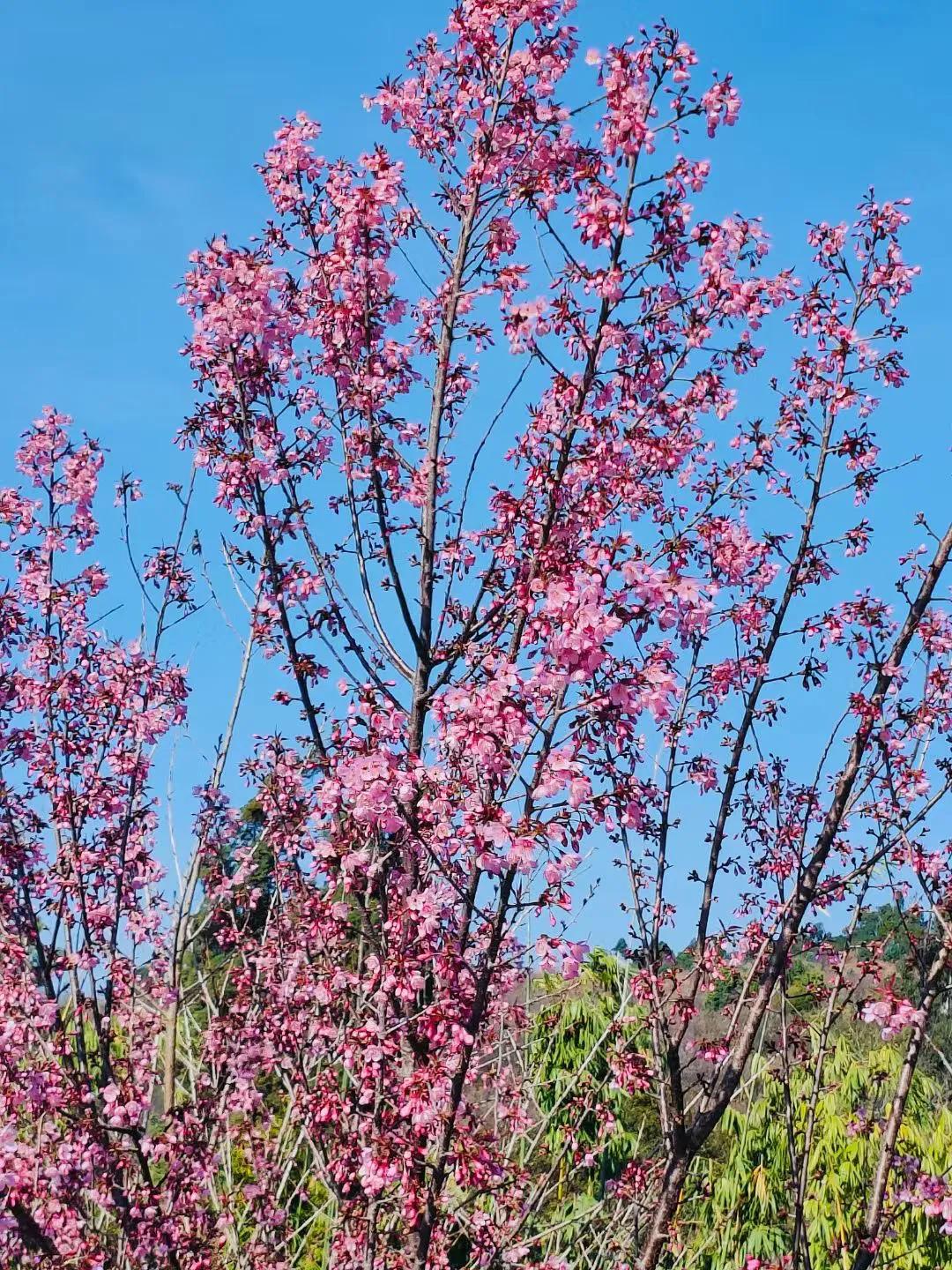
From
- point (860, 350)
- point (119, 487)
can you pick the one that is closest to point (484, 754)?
point (860, 350)

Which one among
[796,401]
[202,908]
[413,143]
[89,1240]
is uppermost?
[413,143]

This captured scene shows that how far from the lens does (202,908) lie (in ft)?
33.2

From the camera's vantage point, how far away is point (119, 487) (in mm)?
8453

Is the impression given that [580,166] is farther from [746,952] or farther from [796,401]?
[746,952]

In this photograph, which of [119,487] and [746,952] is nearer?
→ [746,952]

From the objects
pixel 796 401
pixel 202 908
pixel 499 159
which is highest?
pixel 499 159

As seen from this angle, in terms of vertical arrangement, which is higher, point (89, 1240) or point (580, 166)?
point (580, 166)

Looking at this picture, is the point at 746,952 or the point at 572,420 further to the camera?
the point at 746,952

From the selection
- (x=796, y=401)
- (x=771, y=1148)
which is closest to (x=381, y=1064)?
(x=796, y=401)

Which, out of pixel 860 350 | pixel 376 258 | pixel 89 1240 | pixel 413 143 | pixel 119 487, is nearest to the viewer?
pixel 376 258

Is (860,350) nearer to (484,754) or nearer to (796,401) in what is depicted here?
(796,401)

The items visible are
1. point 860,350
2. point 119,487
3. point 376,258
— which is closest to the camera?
point 376,258

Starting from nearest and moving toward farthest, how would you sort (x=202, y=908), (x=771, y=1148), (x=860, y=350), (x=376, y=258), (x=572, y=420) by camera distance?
(x=572, y=420) < (x=376, y=258) < (x=860, y=350) < (x=202, y=908) < (x=771, y=1148)

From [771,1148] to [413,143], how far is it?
12.6 m
